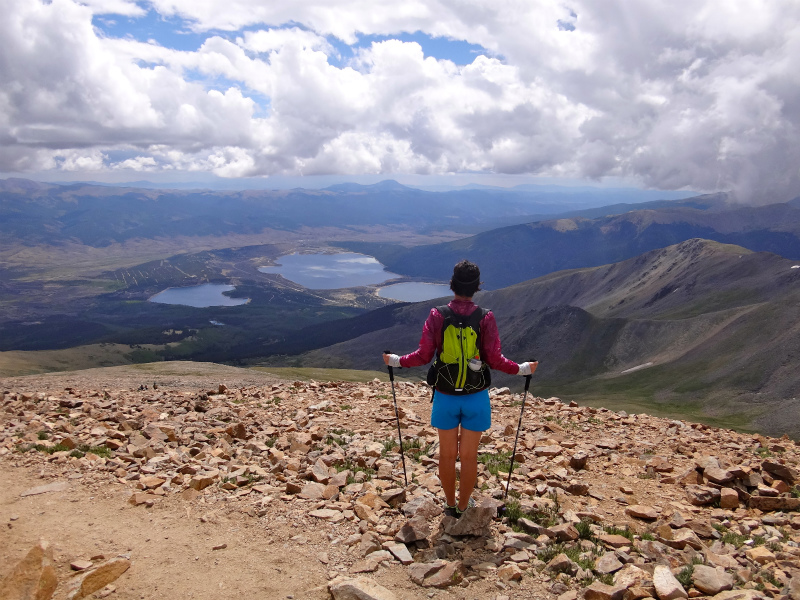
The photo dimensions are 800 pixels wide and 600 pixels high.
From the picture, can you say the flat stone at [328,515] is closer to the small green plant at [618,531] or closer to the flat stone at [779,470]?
the small green plant at [618,531]

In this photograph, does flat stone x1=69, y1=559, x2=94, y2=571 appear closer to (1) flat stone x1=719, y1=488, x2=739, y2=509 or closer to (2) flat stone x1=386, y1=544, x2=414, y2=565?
(2) flat stone x1=386, y1=544, x2=414, y2=565

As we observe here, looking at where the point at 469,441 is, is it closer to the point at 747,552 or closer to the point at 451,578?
the point at 451,578

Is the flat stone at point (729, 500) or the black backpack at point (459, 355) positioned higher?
the black backpack at point (459, 355)

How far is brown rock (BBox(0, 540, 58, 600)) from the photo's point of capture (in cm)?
573

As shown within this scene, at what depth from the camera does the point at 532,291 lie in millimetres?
184000

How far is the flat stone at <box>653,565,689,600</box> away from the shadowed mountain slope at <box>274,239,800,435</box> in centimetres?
4620

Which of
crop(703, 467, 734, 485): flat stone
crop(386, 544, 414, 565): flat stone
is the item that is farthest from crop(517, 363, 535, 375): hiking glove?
crop(703, 467, 734, 485): flat stone

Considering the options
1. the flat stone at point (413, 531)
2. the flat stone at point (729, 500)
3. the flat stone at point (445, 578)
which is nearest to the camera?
the flat stone at point (445, 578)

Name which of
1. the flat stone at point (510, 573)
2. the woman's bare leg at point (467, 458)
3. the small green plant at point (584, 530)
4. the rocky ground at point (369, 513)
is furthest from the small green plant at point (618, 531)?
the woman's bare leg at point (467, 458)

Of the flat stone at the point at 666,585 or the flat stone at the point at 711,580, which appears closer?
the flat stone at the point at 666,585

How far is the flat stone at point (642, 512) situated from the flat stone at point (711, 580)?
1950 millimetres

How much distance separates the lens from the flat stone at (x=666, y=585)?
5.98 meters

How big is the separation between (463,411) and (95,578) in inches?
196

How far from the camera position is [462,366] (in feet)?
24.5
